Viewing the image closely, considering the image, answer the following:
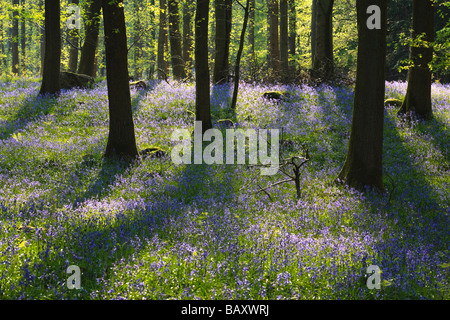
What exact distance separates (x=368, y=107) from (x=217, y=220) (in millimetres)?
4383

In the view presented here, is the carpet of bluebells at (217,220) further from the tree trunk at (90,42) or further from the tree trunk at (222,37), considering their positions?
the tree trunk at (90,42)

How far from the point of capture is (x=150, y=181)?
8.68 m

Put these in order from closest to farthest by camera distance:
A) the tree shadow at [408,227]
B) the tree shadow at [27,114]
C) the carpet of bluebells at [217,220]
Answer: the carpet of bluebells at [217,220], the tree shadow at [408,227], the tree shadow at [27,114]

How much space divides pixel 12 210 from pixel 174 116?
8.39m

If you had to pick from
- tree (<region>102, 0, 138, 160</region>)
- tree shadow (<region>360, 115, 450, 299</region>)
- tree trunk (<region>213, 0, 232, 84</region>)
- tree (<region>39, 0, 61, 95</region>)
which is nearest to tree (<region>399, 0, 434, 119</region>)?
tree shadow (<region>360, 115, 450, 299</region>)

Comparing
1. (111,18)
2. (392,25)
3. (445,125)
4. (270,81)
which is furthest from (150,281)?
(392,25)

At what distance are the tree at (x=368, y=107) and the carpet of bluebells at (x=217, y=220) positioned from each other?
1.50 ft

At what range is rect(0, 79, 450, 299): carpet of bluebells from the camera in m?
4.42

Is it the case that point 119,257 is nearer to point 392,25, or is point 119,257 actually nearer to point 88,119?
point 88,119

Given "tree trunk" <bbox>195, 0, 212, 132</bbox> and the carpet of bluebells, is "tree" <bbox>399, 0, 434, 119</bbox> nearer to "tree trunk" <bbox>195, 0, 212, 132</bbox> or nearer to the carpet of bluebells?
the carpet of bluebells

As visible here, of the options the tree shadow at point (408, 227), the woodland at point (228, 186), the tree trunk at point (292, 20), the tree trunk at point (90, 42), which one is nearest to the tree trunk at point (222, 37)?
the woodland at point (228, 186)

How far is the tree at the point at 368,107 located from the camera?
8266 millimetres

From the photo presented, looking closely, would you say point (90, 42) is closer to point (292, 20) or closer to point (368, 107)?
point (368, 107)

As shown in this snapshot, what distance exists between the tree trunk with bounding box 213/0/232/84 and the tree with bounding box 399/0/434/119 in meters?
7.54
